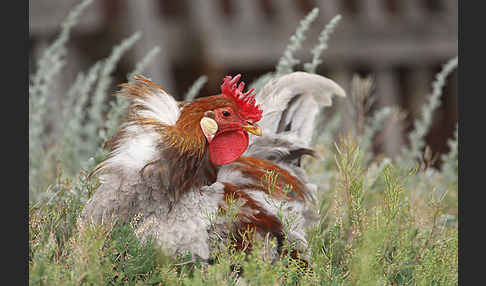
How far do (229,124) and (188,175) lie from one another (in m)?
0.26

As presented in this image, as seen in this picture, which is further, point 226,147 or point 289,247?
point 226,147

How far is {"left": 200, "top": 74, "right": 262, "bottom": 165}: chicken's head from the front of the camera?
210 cm

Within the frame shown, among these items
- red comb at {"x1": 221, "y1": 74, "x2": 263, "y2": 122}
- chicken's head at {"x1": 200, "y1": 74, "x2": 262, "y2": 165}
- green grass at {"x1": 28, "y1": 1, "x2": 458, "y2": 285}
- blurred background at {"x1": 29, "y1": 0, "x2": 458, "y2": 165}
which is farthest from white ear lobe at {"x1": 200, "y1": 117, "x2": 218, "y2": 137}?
blurred background at {"x1": 29, "y1": 0, "x2": 458, "y2": 165}

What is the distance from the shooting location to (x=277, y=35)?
5840mm

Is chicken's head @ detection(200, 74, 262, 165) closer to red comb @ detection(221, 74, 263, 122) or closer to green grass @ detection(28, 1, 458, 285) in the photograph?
red comb @ detection(221, 74, 263, 122)

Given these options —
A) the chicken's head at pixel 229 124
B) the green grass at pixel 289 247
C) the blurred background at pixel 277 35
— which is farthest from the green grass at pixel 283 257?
the blurred background at pixel 277 35

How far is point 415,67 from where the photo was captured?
6316 millimetres

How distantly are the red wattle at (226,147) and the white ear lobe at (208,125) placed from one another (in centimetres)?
7

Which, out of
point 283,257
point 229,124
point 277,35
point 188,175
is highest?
point 229,124

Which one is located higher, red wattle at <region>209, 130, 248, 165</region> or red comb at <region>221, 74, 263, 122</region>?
red comb at <region>221, 74, 263, 122</region>

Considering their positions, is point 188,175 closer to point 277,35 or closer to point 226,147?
point 226,147

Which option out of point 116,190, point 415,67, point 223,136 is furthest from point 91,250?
point 415,67

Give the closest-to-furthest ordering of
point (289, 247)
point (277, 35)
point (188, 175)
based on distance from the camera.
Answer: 1. point (289, 247)
2. point (188, 175)
3. point (277, 35)

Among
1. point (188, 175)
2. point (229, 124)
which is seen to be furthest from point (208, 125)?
point (188, 175)
